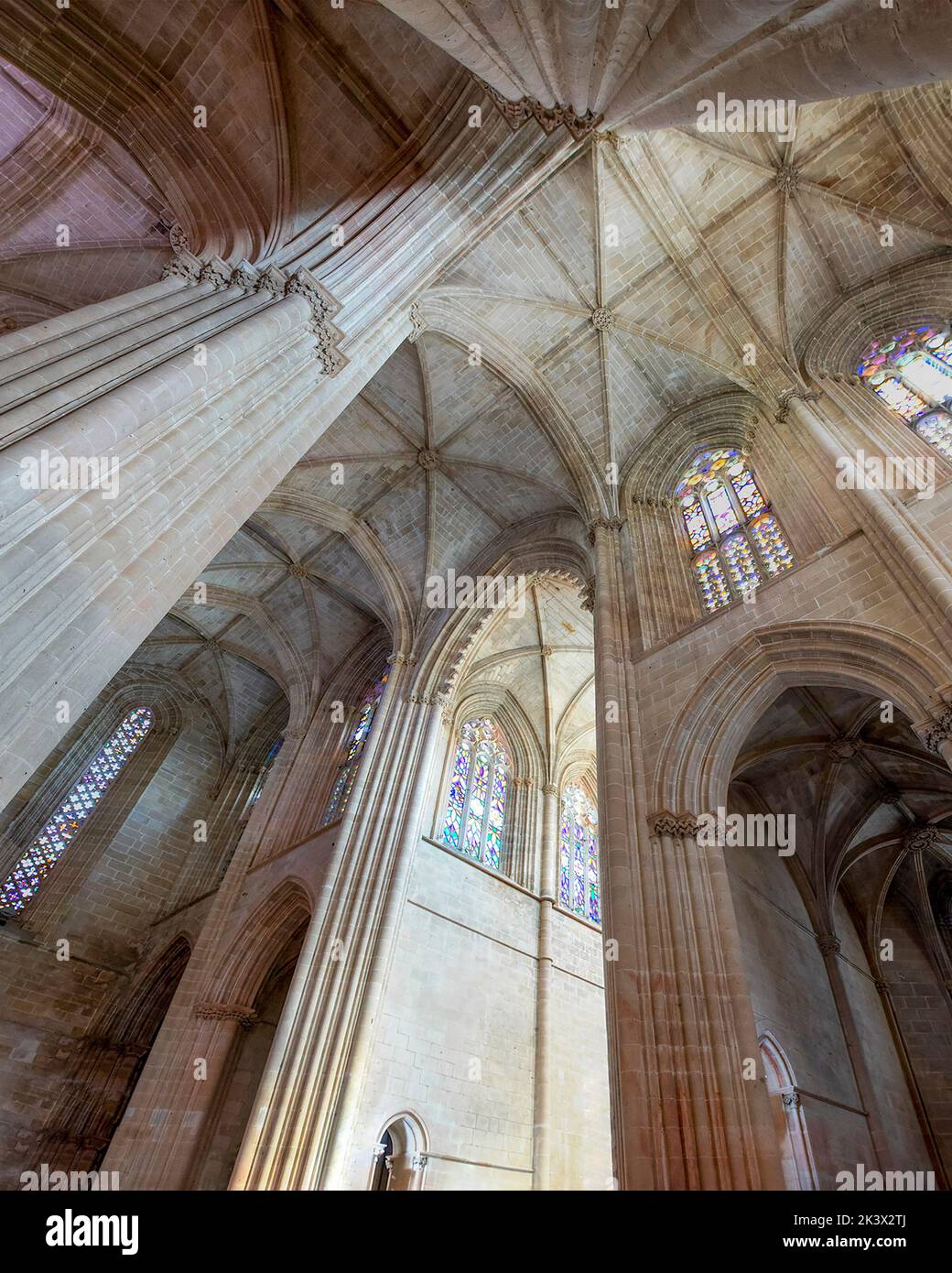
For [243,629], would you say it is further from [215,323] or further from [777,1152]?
[777,1152]

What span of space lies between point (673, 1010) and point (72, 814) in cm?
1448

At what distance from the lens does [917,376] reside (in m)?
9.58

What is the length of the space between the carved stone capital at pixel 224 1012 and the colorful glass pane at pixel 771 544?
1094cm

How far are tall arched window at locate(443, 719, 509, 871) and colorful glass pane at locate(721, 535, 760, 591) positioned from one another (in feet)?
21.4

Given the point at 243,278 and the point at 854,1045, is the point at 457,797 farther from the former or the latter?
the point at 243,278

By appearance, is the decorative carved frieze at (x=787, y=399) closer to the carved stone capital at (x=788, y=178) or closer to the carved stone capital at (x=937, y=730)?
the carved stone capital at (x=788, y=178)

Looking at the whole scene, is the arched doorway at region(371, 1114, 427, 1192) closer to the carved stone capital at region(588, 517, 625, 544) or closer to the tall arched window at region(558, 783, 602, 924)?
the tall arched window at region(558, 783, 602, 924)

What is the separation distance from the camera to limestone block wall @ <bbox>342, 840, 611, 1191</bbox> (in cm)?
879

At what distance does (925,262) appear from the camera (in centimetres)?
1033

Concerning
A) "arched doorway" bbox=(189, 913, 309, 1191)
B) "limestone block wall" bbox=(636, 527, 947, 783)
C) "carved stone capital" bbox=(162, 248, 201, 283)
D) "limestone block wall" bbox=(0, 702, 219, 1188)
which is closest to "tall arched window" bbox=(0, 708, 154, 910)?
"limestone block wall" bbox=(0, 702, 219, 1188)

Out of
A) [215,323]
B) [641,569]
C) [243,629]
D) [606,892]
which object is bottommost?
[606,892]

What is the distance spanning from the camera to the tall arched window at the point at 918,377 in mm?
8594
